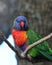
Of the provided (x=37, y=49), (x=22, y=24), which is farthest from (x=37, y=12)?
(x=37, y=49)

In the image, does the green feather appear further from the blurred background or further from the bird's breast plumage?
the blurred background

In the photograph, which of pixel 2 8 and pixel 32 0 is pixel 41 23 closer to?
pixel 32 0

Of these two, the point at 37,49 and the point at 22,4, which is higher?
the point at 22,4

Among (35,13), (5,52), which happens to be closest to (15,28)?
(35,13)

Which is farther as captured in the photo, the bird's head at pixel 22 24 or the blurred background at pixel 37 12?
the blurred background at pixel 37 12

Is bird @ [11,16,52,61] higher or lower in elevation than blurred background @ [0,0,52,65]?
lower

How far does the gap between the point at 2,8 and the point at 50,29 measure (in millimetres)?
458

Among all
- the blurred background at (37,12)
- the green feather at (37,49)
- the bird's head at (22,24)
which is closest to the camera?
the green feather at (37,49)

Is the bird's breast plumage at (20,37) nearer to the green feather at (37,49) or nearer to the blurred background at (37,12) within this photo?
the green feather at (37,49)

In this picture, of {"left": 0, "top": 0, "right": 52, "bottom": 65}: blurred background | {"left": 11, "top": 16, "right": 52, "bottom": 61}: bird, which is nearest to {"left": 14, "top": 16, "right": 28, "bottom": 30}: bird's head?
{"left": 11, "top": 16, "right": 52, "bottom": 61}: bird

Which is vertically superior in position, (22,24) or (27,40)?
(22,24)

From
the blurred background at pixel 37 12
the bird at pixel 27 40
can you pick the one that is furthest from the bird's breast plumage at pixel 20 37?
the blurred background at pixel 37 12

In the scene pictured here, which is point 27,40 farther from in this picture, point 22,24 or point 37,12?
point 37,12

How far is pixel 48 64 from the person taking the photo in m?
2.19
